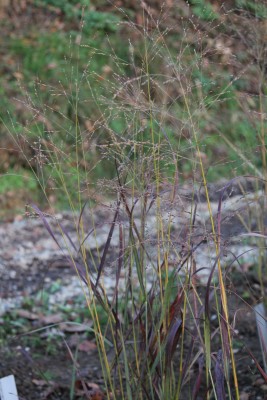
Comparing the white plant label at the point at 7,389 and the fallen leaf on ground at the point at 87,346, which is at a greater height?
the fallen leaf on ground at the point at 87,346

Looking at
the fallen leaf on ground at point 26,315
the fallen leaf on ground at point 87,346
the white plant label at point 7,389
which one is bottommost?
the white plant label at point 7,389

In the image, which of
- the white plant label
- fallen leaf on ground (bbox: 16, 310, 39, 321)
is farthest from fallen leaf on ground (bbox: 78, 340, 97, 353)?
the white plant label

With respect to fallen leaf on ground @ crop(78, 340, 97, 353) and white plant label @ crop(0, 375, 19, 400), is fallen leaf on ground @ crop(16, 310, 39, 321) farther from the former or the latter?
white plant label @ crop(0, 375, 19, 400)

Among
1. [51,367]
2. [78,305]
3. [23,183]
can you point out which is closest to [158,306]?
[51,367]

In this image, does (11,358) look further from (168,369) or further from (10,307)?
(168,369)

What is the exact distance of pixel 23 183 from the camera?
Result: 8.62 meters

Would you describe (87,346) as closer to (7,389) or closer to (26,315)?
(26,315)

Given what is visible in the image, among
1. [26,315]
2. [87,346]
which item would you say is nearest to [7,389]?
[87,346]

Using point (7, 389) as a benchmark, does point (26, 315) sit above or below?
above

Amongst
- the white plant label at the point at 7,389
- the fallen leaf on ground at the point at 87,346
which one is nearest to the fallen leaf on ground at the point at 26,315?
the fallen leaf on ground at the point at 87,346

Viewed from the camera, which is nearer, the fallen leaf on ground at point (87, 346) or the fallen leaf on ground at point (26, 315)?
the fallen leaf on ground at point (87, 346)

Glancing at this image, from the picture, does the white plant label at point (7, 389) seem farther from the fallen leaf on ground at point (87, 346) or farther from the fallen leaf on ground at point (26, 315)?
the fallen leaf on ground at point (26, 315)

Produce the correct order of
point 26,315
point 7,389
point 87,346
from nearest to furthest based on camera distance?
point 7,389, point 87,346, point 26,315

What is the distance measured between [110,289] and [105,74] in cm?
505
